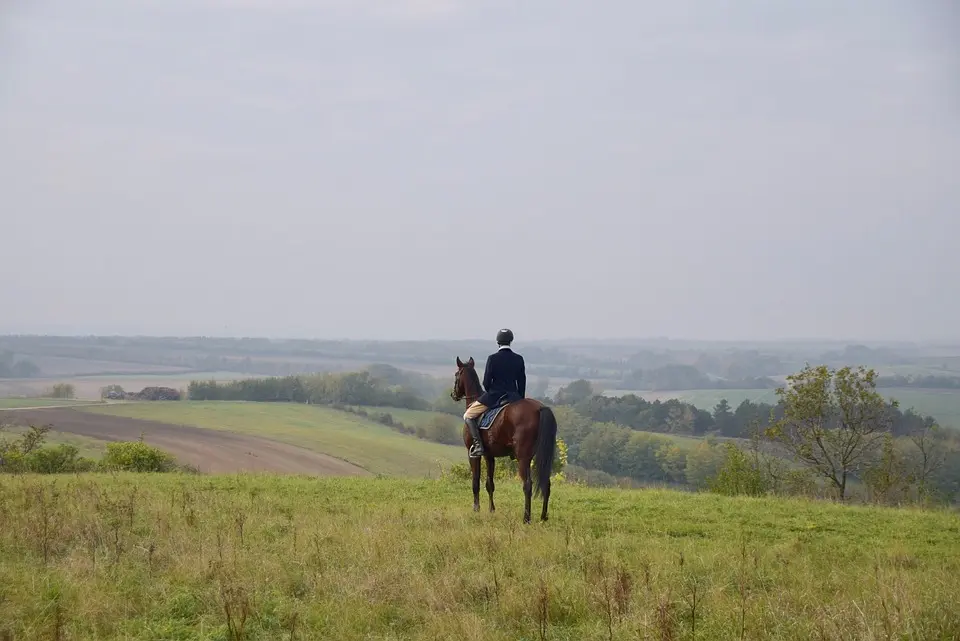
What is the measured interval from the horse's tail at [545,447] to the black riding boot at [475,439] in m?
1.35

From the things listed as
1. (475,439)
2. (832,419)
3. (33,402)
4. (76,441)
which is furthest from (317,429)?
(475,439)

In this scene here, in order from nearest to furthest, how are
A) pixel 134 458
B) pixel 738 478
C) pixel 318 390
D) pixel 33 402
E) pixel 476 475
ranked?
1. pixel 476 475
2. pixel 134 458
3. pixel 738 478
4. pixel 33 402
5. pixel 318 390

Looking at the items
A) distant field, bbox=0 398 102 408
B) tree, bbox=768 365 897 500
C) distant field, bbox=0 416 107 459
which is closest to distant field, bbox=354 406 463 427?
distant field, bbox=0 398 102 408

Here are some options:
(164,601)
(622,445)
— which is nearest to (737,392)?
(622,445)

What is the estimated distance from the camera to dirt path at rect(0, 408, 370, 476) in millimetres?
42062

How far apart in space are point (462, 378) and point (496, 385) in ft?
4.68

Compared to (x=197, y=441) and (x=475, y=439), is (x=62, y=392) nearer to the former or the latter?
(x=197, y=441)

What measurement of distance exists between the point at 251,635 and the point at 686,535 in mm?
8025

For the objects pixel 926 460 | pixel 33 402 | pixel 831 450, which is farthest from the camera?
pixel 33 402

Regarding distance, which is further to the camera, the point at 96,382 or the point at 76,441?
the point at 96,382

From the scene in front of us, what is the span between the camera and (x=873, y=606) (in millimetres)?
7359

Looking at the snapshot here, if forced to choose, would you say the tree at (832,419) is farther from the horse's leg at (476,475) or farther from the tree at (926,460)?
the horse's leg at (476,475)

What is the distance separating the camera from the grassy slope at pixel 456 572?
725 centimetres

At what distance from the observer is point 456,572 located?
904 centimetres
